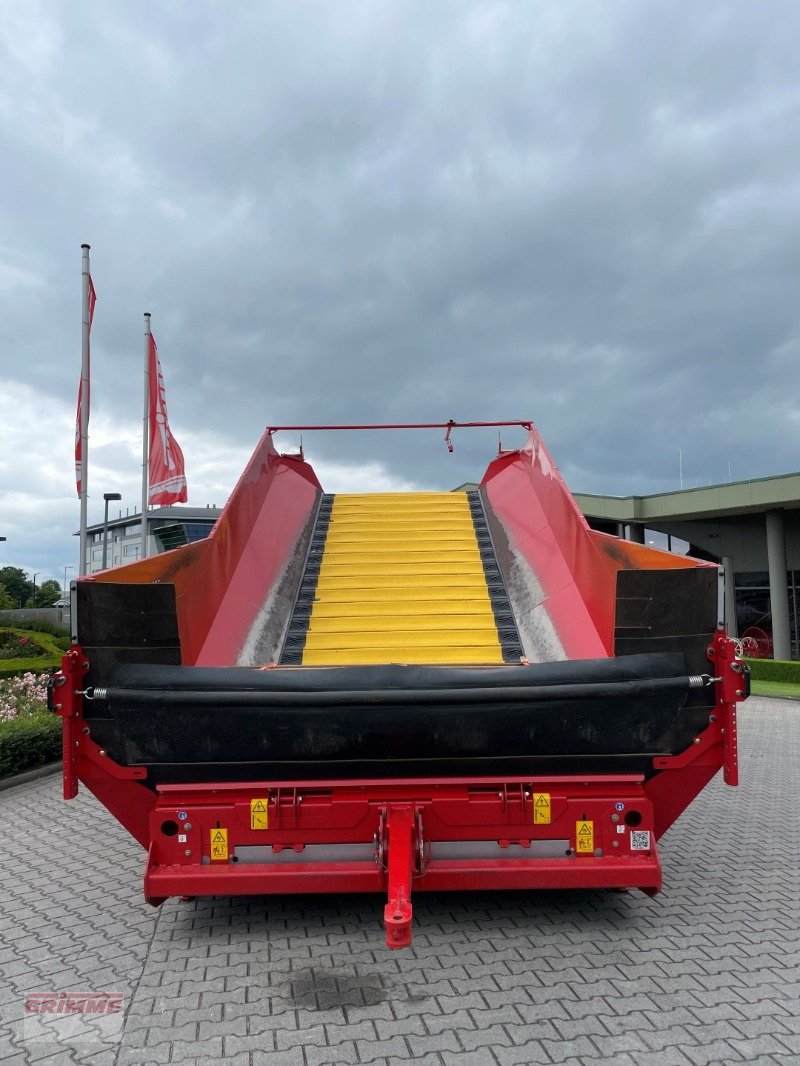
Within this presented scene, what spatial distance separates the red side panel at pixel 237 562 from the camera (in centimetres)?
417

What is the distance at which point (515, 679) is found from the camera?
339cm

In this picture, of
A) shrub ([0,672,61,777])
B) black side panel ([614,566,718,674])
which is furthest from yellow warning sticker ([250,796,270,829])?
shrub ([0,672,61,777])

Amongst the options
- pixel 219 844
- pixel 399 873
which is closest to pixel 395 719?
pixel 399 873

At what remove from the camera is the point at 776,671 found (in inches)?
674

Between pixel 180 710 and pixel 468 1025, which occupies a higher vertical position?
pixel 180 710

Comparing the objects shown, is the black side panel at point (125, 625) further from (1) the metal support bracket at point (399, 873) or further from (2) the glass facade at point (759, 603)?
(2) the glass facade at point (759, 603)

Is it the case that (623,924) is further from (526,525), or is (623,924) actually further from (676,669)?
(526,525)

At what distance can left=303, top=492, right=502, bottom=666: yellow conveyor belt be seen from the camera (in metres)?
5.16

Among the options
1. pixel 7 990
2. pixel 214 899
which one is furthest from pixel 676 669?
pixel 7 990

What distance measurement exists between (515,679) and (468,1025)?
53.4 inches

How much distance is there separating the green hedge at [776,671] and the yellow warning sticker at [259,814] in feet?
53.7

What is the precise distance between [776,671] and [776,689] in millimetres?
1496

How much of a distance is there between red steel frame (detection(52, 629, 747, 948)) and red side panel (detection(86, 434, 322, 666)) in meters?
0.82

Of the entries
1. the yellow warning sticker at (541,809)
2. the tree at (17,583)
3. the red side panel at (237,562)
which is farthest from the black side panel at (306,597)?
the tree at (17,583)
